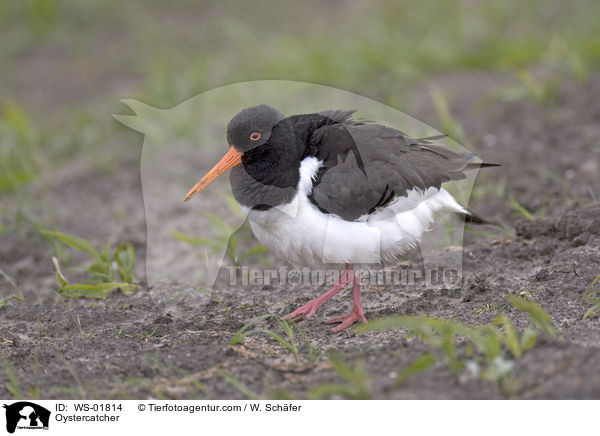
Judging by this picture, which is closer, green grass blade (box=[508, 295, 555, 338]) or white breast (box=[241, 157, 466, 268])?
green grass blade (box=[508, 295, 555, 338])

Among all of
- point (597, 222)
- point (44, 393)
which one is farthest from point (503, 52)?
point (44, 393)

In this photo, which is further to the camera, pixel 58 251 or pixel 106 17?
pixel 106 17

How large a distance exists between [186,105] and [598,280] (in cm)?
599

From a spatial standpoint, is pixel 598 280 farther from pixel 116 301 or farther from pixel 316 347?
pixel 116 301

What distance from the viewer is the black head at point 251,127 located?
4316mm

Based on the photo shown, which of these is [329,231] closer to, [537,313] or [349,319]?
[349,319]

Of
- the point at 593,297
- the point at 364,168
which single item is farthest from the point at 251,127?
the point at 593,297

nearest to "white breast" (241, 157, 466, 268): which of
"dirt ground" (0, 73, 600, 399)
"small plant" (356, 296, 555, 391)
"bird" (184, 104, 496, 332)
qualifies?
"bird" (184, 104, 496, 332)

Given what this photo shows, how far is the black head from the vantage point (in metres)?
4.32

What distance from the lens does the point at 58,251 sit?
5895 millimetres

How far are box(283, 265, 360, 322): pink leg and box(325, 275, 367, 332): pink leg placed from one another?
12cm
